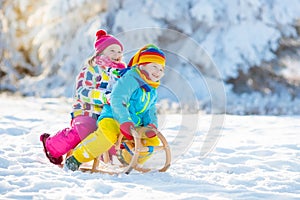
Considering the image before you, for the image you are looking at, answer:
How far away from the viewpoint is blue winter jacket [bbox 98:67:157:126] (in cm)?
389

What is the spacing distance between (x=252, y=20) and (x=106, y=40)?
283 inches

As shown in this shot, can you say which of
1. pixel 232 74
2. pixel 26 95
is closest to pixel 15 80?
pixel 26 95

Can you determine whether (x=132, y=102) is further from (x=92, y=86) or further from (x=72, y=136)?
(x=72, y=136)

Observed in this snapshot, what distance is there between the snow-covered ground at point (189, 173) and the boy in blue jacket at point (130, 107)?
0.70 feet

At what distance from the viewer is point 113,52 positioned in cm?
439

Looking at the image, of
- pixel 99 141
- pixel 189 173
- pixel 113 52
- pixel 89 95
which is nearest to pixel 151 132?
pixel 99 141

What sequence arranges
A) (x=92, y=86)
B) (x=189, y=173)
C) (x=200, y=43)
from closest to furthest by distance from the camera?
(x=189, y=173) → (x=92, y=86) → (x=200, y=43)

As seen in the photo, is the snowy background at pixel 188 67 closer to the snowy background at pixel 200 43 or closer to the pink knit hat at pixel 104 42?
the snowy background at pixel 200 43

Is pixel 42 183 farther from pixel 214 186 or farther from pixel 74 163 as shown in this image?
pixel 214 186

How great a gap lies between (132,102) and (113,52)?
0.55 m

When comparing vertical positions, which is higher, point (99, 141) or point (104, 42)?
point (104, 42)

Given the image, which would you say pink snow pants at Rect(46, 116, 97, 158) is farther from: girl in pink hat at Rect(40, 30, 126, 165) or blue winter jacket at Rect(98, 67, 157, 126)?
blue winter jacket at Rect(98, 67, 157, 126)

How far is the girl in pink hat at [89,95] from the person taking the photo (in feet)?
→ 14.0

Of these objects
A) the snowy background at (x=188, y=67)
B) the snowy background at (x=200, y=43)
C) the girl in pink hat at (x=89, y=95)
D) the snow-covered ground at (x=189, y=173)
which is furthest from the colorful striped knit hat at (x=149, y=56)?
the snowy background at (x=200, y=43)
